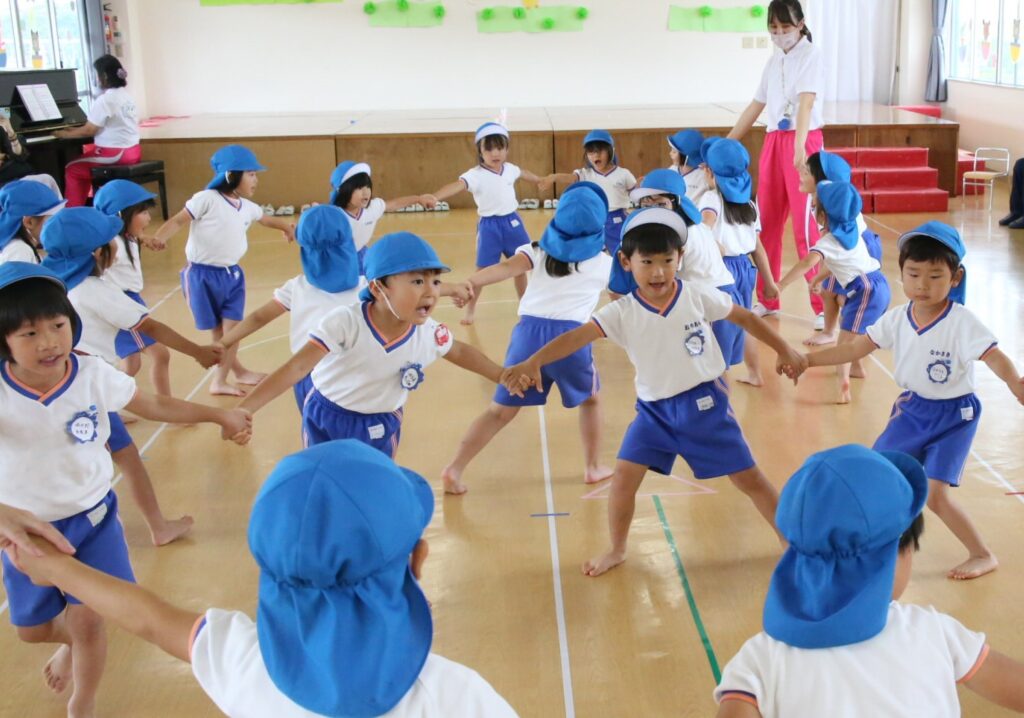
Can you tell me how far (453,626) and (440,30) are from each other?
471 inches

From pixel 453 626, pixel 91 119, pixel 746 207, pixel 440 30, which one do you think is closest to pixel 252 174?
pixel 746 207

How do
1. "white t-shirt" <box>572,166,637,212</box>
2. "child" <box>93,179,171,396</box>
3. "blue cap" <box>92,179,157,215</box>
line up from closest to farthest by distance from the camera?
"child" <box>93,179,171,396</box> → "blue cap" <box>92,179,157,215</box> → "white t-shirt" <box>572,166,637,212</box>

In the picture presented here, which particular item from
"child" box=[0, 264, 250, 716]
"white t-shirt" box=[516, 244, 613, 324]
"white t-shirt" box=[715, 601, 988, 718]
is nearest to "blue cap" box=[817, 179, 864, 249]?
"white t-shirt" box=[516, 244, 613, 324]

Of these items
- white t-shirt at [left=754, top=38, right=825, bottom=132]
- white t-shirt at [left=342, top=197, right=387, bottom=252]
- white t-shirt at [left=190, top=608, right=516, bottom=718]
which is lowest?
white t-shirt at [left=190, top=608, right=516, bottom=718]

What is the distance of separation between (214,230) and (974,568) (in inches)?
141

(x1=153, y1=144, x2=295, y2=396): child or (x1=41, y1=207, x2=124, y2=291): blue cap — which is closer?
(x1=41, y1=207, x2=124, y2=291): blue cap

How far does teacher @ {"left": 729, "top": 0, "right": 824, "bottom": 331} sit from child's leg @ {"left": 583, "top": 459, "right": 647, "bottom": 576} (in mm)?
3030

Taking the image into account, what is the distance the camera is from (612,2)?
14.1 meters

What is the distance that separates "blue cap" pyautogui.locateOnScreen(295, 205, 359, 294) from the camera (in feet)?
12.4

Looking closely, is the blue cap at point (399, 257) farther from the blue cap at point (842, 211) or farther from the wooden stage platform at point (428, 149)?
the wooden stage platform at point (428, 149)

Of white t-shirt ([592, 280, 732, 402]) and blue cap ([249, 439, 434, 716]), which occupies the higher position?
blue cap ([249, 439, 434, 716])

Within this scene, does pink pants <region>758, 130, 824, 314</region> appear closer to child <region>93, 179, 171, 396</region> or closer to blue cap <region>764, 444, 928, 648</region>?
child <region>93, 179, 171, 396</region>

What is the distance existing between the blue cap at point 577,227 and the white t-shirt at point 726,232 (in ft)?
4.46

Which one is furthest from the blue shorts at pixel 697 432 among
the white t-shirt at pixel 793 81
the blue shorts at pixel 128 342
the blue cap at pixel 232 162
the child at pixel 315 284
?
the white t-shirt at pixel 793 81
